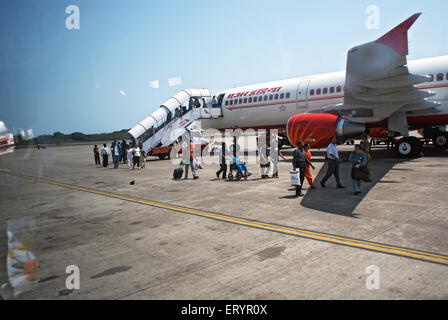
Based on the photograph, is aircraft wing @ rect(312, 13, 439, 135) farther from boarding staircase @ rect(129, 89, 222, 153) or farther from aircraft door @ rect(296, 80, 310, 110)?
boarding staircase @ rect(129, 89, 222, 153)

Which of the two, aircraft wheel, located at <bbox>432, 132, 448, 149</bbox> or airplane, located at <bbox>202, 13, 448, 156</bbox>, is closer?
airplane, located at <bbox>202, 13, 448, 156</bbox>

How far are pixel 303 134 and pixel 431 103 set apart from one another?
6.08m

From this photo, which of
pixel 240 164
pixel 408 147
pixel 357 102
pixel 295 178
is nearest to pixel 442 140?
pixel 408 147

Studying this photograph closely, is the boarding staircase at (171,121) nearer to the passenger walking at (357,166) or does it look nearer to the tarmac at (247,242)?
the tarmac at (247,242)

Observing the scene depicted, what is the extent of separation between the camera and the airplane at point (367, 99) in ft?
37.0

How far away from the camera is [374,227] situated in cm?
591

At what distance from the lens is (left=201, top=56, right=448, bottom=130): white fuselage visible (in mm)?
14742

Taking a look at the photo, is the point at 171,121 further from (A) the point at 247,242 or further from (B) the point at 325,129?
(A) the point at 247,242

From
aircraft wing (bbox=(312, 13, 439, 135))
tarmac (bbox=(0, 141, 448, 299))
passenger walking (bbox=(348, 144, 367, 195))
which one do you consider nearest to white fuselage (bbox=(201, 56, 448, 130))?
aircraft wing (bbox=(312, 13, 439, 135))

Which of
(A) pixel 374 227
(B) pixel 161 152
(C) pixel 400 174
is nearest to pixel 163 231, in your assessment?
(A) pixel 374 227

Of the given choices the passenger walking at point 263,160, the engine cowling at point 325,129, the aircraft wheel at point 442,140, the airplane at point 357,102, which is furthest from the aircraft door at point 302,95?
the aircraft wheel at point 442,140

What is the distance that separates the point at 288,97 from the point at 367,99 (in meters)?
5.94

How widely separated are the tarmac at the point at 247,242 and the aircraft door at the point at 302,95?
8878 millimetres
